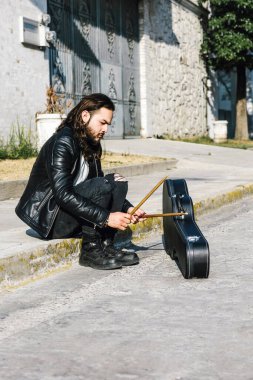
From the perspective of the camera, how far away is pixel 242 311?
12.1 ft

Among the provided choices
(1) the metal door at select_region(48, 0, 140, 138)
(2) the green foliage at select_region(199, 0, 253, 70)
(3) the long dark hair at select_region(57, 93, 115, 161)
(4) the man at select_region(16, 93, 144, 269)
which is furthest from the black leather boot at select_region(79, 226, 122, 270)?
(2) the green foliage at select_region(199, 0, 253, 70)

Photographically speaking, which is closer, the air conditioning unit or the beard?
the beard

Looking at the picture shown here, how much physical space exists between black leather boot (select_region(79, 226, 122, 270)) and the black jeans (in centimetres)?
8

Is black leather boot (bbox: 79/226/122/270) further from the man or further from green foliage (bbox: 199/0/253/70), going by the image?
green foliage (bbox: 199/0/253/70)

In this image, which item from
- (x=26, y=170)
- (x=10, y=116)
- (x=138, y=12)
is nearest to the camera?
(x=26, y=170)

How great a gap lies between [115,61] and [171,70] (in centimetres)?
368

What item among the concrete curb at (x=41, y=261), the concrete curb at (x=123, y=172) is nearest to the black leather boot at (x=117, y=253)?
the concrete curb at (x=41, y=261)

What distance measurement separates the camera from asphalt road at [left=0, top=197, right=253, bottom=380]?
2834 mm

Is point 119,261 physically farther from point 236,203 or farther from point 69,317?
point 236,203

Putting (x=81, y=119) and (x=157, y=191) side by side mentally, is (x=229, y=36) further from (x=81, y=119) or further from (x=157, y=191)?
(x=81, y=119)

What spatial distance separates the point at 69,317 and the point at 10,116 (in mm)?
10017

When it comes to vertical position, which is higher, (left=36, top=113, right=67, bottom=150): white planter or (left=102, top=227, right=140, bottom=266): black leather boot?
(left=36, top=113, right=67, bottom=150): white planter

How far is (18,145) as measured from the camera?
41.2ft

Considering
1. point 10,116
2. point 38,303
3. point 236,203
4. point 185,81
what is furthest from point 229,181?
point 185,81
